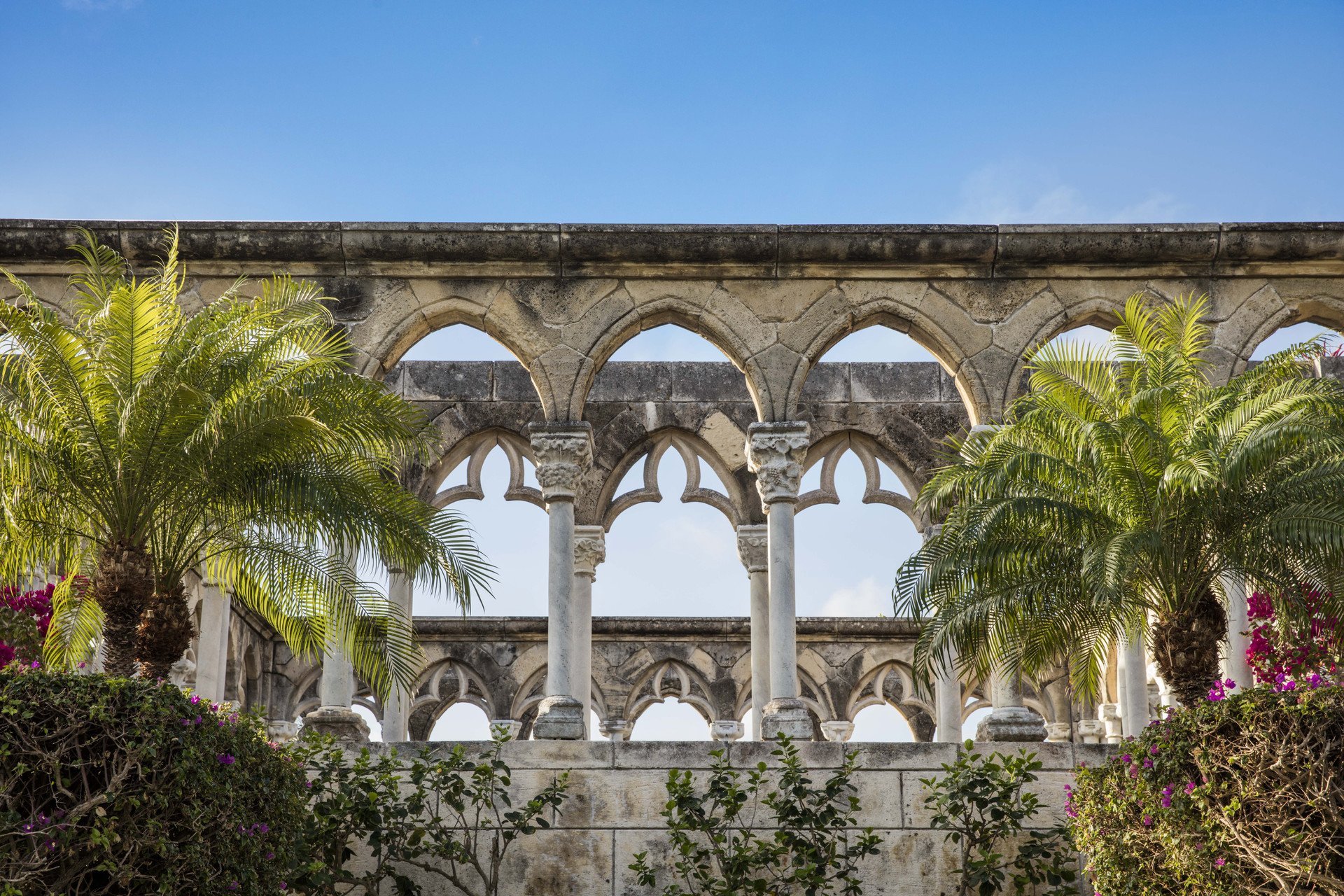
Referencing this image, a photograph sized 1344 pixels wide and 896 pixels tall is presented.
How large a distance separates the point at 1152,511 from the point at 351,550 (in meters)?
5.04

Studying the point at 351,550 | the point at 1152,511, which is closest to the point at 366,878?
the point at 351,550

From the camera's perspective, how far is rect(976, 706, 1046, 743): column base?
453 inches

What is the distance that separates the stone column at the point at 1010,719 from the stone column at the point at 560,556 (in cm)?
286

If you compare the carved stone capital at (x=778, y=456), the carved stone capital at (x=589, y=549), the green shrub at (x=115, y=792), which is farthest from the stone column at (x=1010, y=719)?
the green shrub at (x=115, y=792)

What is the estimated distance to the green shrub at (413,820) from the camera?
1027 cm

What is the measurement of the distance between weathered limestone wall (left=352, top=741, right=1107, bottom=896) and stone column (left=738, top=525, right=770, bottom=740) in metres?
3.05

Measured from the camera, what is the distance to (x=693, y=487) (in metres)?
17.1

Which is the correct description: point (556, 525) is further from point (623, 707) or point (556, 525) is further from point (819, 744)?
point (623, 707)

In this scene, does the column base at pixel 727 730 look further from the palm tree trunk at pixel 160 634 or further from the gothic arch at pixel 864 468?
the palm tree trunk at pixel 160 634

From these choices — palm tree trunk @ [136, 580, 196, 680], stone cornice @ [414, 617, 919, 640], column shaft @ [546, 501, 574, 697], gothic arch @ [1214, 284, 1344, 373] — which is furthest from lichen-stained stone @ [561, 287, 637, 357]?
stone cornice @ [414, 617, 919, 640]

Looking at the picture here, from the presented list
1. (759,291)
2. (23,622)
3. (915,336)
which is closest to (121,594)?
(23,622)

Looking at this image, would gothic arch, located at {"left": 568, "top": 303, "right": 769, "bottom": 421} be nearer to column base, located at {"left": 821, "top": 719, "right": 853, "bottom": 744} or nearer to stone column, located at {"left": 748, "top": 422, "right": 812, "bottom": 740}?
stone column, located at {"left": 748, "top": 422, "right": 812, "bottom": 740}

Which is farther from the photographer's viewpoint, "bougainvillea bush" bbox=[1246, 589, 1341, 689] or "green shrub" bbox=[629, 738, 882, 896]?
"bougainvillea bush" bbox=[1246, 589, 1341, 689]

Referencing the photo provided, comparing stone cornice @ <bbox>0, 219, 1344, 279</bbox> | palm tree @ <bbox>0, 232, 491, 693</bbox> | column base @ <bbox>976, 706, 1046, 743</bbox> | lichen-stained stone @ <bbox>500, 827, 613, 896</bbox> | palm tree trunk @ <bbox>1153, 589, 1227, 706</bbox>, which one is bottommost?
lichen-stained stone @ <bbox>500, 827, 613, 896</bbox>
